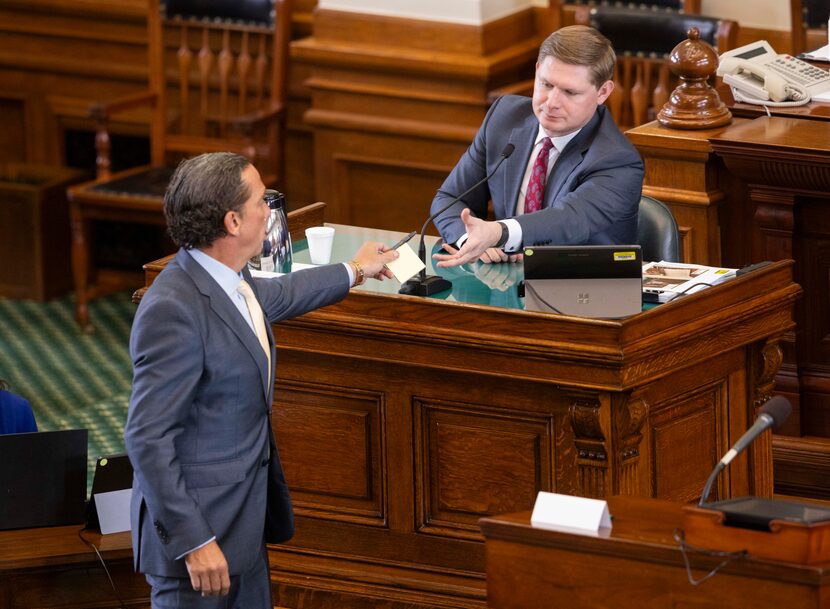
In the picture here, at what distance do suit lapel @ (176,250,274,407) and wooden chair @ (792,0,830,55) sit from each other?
349 cm

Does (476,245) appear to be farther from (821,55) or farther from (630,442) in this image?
(821,55)

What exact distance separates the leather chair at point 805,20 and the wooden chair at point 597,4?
1.43 feet

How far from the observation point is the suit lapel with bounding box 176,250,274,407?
298cm

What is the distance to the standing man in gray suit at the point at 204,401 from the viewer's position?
290 cm

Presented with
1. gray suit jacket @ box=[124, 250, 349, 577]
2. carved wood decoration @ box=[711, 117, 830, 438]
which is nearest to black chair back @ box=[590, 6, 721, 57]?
carved wood decoration @ box=[711, 117, 830, 438]

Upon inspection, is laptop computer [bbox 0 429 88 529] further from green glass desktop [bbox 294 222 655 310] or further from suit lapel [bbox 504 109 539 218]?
suit lapel [bbox 504 109 539 218]

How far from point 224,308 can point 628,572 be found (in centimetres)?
87

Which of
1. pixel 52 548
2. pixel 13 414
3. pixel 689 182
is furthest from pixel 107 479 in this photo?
pixel 689 182

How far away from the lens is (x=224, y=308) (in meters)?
2.99

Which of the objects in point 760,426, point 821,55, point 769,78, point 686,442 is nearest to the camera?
point 760,426

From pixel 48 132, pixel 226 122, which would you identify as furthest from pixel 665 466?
pixel 48 132

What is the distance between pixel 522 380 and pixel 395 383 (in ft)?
1.06

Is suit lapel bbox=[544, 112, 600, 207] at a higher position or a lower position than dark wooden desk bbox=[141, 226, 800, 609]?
higher

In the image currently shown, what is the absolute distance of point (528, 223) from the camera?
12.4 feet
